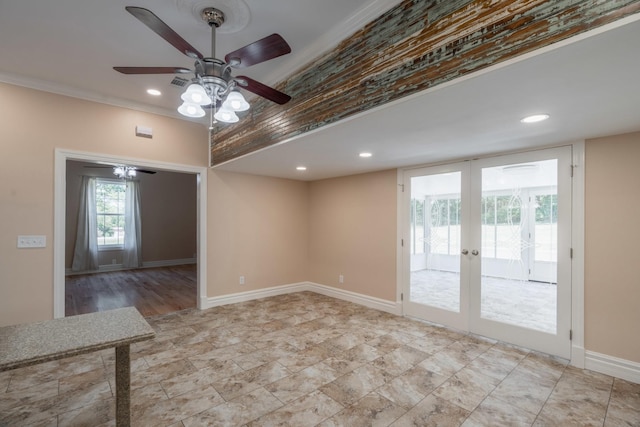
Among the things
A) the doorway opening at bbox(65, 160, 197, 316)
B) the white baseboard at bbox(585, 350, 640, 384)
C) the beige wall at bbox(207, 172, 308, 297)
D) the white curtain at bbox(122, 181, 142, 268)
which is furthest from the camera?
the white curtain at bbox(122, 181, 142, 268)

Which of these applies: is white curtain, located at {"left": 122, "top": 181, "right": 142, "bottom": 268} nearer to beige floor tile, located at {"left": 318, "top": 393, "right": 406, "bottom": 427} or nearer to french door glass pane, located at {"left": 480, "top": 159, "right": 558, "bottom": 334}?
beige floor tile, located at {"left": 318, "top": 393, "right": 406, "bottom": 427}

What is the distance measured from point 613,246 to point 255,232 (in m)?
4.59

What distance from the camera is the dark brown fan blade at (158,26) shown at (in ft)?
4.67

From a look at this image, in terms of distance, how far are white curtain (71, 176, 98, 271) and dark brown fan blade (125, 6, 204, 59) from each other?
25.1 feet

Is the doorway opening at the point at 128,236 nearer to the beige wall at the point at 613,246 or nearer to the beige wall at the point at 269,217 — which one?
the beige wall at the point at 269,217

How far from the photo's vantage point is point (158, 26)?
5.07ft

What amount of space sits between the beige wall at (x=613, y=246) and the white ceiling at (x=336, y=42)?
0.89ft

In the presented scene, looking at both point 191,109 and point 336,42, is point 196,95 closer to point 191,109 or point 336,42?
point 191,109

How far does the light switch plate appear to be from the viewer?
3.21 m

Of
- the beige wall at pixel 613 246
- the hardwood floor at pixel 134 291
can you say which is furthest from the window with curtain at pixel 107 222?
the beige wall at pixel 613 246

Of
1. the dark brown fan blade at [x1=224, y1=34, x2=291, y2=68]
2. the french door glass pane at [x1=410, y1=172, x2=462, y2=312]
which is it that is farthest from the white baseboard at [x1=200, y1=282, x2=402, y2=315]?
the dark brown fan blade at [x1=224, y1=34, x2=291, y2=68]

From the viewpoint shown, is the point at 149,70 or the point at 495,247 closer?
the point at 149,70

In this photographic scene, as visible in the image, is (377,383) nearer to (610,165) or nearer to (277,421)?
(277,421)

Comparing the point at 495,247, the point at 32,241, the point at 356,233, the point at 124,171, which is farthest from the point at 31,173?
the point at 495,247
